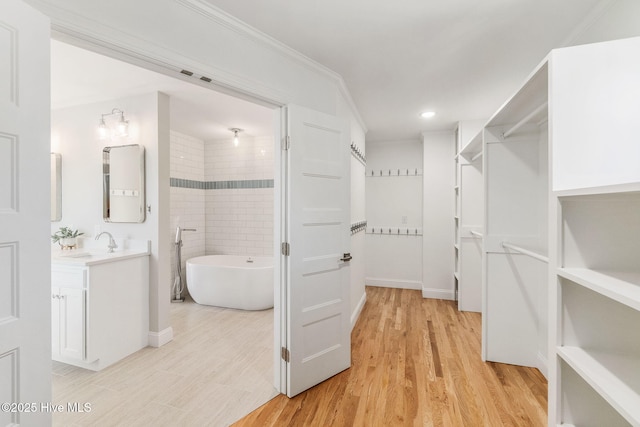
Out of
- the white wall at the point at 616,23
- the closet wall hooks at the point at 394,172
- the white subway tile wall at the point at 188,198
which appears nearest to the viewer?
the white wall at the point at 616,23

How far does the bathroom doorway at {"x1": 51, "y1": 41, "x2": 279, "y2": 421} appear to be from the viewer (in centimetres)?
229

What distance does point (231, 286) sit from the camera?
3.84m

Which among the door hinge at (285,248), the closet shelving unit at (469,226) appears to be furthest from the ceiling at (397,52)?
the door hinge at (285,248)

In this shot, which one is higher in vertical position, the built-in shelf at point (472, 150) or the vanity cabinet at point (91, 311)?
the built-in shelf at point (472, 150)

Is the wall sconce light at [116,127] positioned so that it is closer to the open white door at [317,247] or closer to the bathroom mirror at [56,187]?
the bathroom mirror at [56,187]

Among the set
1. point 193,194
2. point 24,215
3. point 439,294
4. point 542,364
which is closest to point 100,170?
point 193,194

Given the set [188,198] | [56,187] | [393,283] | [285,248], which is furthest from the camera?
[393,283]

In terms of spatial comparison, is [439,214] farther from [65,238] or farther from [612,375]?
[65,238]

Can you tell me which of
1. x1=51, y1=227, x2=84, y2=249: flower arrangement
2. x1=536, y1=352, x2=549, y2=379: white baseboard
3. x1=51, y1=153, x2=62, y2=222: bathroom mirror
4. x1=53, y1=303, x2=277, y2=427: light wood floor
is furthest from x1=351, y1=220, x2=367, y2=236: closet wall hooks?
x1=51, y1=153, x2=62, y2=222: bathroom mirror

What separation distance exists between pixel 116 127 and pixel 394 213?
4017 millimetres

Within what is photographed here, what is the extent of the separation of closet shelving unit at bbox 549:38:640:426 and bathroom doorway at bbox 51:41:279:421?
66.4 inches

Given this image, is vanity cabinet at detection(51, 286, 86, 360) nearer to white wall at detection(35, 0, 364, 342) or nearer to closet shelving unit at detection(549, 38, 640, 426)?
white wall at detection(35, 0, 364, 342)

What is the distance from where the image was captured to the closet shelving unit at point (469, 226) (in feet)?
12.4

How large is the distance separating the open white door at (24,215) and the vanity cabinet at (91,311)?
1611 mm
